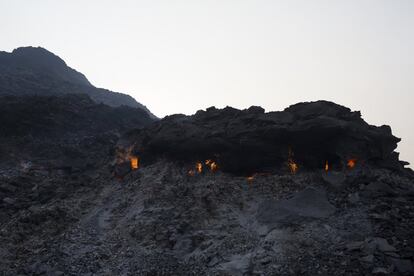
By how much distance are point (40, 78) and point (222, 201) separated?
5791 cm

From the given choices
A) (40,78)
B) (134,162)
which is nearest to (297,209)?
(134,162)

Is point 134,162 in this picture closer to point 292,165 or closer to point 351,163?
point 292,165

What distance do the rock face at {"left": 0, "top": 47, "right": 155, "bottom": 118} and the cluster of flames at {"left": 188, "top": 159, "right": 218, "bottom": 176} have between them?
40568 millimetres

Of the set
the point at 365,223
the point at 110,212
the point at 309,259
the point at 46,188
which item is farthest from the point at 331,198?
the point at 46,188

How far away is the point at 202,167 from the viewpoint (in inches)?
1152

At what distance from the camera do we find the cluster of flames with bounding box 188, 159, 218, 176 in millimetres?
28828

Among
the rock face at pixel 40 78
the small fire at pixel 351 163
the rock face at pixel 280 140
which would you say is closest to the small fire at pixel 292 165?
the rock face at pixel 280 140

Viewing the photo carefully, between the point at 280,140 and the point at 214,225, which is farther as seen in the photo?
the point at 280,140

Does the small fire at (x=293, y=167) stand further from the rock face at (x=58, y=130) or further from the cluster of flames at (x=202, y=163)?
the rock face at (x=58, y=130)

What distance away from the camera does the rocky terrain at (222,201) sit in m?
19.1

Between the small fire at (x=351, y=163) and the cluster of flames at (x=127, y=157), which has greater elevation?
the small fire at (x=351, y=163)

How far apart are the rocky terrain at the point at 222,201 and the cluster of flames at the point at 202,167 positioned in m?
0.11

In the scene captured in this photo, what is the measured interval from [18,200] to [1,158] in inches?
336

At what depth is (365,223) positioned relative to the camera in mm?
20000
